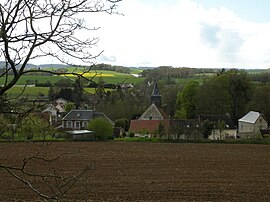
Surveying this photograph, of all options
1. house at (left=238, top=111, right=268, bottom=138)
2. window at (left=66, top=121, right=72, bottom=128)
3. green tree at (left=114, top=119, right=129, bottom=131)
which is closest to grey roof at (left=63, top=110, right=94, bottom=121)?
window at (left=66, top=121, right=72, bottom=128)

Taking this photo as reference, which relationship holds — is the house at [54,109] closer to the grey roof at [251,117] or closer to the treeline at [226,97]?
the treeline at [226,97]

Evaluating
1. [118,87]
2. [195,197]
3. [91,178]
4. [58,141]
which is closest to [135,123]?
[58,141]

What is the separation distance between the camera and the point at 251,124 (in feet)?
162

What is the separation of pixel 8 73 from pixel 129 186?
555 inches

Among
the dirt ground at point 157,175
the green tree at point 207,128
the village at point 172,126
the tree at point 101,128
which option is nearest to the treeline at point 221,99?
the village at point 172,126

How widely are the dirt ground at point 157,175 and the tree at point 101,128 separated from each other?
26.2 ft

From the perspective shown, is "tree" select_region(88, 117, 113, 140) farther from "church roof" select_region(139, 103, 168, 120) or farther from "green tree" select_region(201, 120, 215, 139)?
"church roof" select_region(139, 103, 168, 120)

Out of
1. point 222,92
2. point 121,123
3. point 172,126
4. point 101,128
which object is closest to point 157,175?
point 101,128

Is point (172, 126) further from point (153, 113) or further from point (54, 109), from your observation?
point (54, 109)

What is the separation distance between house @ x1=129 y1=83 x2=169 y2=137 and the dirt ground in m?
11.6

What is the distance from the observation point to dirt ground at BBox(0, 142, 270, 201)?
50.7 ft

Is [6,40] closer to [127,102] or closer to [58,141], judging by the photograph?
[58,141]

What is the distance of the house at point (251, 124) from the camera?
4909 cm

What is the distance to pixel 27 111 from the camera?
152 inches
